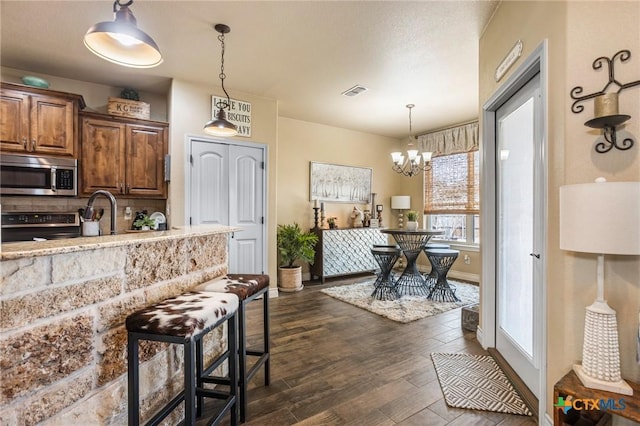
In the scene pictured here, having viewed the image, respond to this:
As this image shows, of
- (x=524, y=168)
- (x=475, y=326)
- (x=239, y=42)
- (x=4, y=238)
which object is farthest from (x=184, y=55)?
(x=475, y=326)

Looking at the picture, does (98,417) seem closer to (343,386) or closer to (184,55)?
(343,386)

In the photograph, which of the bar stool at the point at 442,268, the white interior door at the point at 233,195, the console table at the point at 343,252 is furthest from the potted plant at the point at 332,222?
the bar stool at the point at 442,268

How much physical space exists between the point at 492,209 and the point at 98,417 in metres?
2.95

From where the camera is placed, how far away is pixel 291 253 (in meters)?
4.80

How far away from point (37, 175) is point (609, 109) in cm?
455

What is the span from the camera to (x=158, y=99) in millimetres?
4141

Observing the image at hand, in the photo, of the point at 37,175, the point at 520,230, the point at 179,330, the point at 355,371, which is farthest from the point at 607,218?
the point at 37,175

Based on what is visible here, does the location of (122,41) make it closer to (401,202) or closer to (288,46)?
(288,46)

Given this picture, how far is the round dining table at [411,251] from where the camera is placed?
13.8 feet

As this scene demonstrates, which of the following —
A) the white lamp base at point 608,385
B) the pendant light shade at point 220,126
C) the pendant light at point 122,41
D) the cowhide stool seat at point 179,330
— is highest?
the pendant light at point 122,41

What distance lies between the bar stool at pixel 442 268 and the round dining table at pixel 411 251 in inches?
8.3

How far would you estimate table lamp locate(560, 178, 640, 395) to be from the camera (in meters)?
1.15

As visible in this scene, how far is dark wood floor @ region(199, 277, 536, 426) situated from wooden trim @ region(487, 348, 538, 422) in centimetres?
11

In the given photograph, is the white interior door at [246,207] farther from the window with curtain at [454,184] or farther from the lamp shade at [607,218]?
the lamp shade at [607,218]
